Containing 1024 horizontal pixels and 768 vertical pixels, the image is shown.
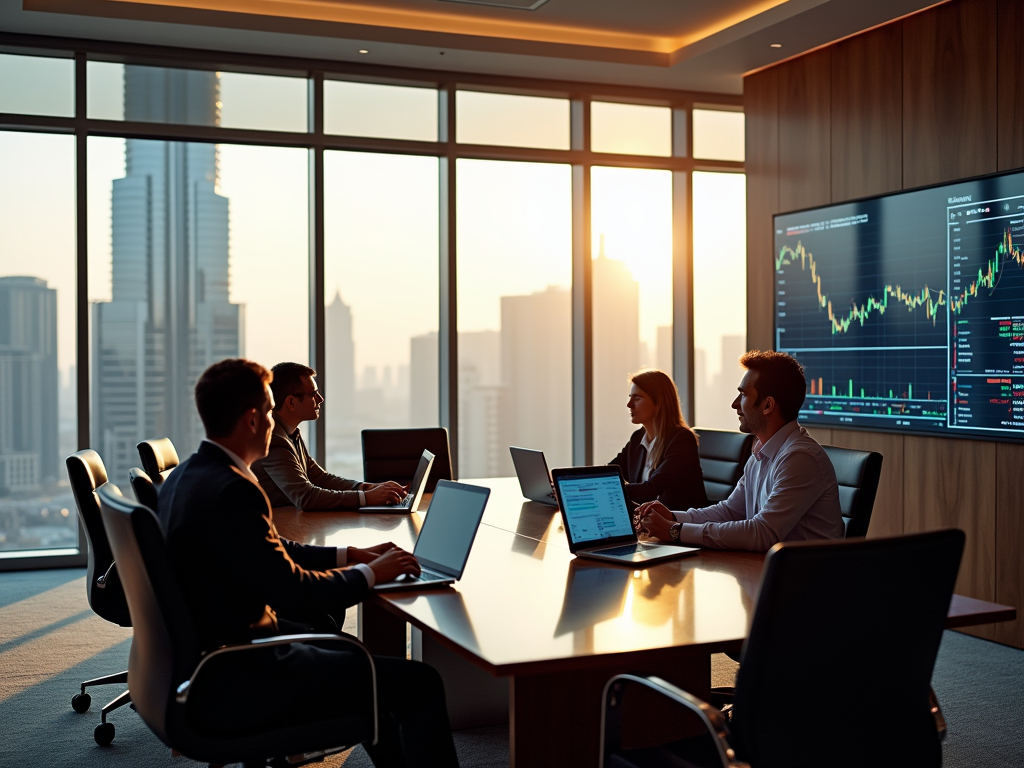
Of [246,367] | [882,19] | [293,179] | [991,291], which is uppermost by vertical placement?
[882,19]

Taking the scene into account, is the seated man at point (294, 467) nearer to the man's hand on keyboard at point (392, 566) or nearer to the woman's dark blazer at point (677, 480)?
the woman's dark blazer at point (677, 480)

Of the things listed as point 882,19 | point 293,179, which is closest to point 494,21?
point 293,179

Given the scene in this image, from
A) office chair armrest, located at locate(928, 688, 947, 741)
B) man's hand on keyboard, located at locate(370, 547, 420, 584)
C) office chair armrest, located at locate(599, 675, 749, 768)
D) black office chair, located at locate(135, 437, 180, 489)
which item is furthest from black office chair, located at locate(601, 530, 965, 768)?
black office chair, located at locate(135, 437, 180, 489)

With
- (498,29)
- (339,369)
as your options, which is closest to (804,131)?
(498,29)

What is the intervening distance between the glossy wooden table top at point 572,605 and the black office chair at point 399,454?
1.66 metres

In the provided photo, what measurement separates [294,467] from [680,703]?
280 cm

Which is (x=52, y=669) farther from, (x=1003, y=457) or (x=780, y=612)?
(x=1003, y=457)

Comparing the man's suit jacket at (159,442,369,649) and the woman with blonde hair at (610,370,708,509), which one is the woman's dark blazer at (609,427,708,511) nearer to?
the woman with blonde hair at (610,370,708,509)

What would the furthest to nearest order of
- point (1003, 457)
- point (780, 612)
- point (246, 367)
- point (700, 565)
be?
point (1003, 457), point (700, 565), point (246, 367), point (780, 612)

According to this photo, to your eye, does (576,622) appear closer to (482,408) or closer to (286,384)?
(286,384)

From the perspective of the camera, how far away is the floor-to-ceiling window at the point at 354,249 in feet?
21.5

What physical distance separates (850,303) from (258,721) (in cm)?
475

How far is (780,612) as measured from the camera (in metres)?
1.80

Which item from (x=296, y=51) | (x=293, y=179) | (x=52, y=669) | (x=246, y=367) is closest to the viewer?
(x=246, y=367)
